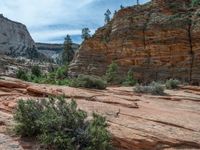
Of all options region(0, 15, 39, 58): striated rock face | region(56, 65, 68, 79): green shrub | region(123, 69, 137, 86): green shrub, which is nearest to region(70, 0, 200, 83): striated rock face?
region(56, 65, 68, 79): green shrub

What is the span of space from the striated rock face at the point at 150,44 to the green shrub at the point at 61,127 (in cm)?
4101

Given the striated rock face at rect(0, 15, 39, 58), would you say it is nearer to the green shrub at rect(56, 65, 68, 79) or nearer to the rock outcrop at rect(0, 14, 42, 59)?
the rock outcrop at rect(0, 14, 42, 59)

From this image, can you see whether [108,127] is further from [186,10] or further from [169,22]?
[186,10]

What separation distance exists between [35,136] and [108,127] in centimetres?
177

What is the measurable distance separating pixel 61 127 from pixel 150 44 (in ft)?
150

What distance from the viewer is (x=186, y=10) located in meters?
55.7

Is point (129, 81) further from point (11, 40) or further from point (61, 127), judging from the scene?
point (11, 40)

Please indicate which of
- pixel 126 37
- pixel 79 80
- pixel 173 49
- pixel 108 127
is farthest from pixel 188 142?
pixel 126 37

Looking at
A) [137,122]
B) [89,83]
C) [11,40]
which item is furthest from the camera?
[11,40]

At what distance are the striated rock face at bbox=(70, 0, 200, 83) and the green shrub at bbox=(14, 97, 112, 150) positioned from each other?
41.0 meters

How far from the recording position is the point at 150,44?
5309 cm

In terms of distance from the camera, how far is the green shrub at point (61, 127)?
320 inches

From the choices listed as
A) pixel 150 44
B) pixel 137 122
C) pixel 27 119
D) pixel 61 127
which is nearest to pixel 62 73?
pixel 150 44

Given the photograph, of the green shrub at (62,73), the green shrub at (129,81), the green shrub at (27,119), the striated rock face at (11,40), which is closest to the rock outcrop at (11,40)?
the striated rock face at (11,40)
